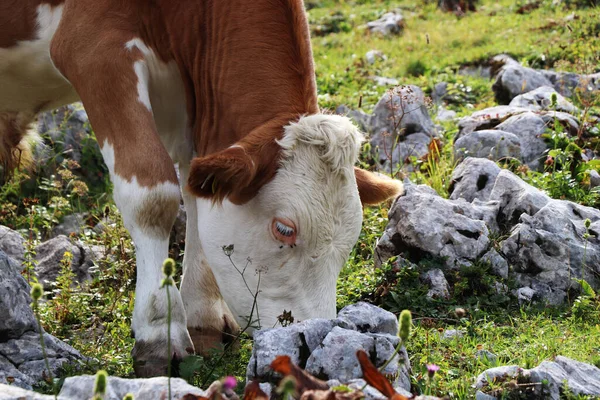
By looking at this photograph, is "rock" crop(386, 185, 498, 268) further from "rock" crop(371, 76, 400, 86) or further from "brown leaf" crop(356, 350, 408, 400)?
"rock" crop(371, 76, 400, 86)

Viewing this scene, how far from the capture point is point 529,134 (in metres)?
7.68

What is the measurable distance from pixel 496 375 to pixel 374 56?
8734 millimetres

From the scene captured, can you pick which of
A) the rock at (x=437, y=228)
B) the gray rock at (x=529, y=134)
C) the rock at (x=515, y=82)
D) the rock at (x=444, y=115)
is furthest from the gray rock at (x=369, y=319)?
the rock at (x=515, y=82)

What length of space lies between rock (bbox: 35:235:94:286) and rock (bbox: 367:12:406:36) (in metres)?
8.28

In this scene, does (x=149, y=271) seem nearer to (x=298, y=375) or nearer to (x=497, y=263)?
(x=298, y=375)

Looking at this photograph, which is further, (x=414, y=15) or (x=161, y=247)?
(x=414, y=15)

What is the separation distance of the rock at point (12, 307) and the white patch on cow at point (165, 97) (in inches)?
45.7

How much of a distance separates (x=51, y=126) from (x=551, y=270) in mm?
5179

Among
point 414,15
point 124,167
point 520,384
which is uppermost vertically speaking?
point 124,167

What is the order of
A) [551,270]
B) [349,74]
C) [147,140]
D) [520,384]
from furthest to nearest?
[349,74] → [551,270] → [147,140] → [520,384]

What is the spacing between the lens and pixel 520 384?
360cm

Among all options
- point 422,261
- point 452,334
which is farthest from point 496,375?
point 422,261

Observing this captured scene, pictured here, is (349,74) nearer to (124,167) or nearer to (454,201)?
(454,201)

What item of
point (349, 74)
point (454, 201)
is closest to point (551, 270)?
point (454, 201)
